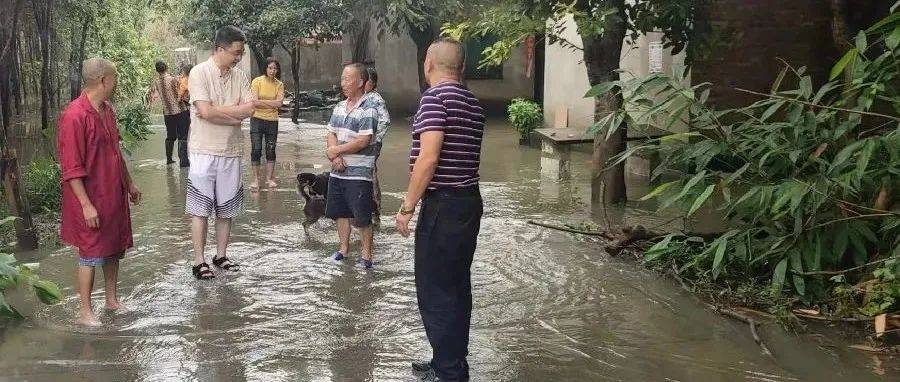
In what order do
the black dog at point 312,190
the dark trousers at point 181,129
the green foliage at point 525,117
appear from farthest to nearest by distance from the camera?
the green foliage at point 525,117
the dark trousers at point 181,129
the black dog at point 312,190

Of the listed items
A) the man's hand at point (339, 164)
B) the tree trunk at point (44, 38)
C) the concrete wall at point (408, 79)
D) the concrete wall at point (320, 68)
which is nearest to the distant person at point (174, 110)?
the tree trunk at point (44, 38)

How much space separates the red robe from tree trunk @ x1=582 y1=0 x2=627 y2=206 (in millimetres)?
4693

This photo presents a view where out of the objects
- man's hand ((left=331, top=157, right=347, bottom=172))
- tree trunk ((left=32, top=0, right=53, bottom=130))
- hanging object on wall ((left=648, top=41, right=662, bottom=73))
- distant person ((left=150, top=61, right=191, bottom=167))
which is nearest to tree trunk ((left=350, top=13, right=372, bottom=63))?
distant person ((left=150, top=61, right=191, bottom=167))

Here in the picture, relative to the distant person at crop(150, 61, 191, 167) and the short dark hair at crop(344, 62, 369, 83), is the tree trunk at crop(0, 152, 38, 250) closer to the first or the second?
the short dark hair at crop(344, 62, 369, 83)

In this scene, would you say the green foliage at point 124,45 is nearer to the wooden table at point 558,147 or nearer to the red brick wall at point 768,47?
the wooden table at point 558,147

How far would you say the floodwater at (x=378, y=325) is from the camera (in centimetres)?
498

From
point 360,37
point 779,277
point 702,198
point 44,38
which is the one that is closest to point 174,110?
point 44,38

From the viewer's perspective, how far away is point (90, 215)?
553cm

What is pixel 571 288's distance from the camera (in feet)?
22.1

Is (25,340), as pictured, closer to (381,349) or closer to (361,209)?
(381,349)

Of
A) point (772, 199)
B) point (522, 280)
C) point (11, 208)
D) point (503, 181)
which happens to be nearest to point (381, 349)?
point (522, 280)

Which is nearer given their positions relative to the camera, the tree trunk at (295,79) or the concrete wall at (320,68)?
the tree trunk at (295,79)

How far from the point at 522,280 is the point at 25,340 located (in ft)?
11.2

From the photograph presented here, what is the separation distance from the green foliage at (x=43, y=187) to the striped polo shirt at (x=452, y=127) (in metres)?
6.07
